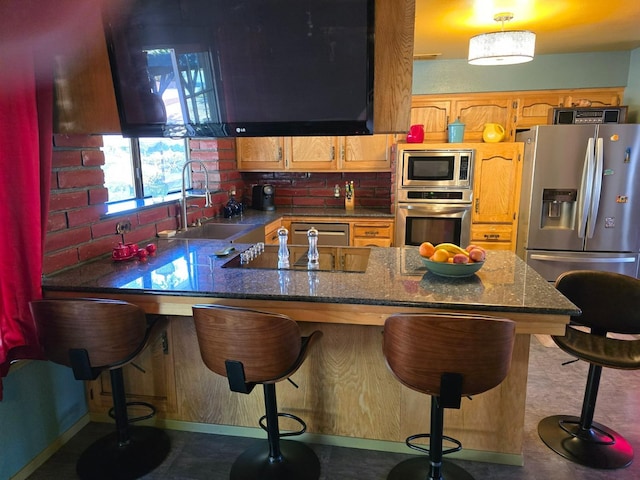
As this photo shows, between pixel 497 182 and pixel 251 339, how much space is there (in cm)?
321

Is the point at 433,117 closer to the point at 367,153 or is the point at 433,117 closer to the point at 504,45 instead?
the point at 367,153

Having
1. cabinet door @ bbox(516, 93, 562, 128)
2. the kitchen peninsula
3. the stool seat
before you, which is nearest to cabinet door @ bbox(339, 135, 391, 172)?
cabinet door @ bbox(516, 93, 562, 128)

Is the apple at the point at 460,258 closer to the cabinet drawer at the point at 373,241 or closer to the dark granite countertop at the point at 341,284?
the dark granite countertop at the point at 341,284

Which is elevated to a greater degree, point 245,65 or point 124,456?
point 245,65

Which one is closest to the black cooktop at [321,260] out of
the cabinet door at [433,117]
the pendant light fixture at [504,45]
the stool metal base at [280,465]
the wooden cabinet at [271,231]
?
the stool metal base at [280,465]

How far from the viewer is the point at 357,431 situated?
214cm

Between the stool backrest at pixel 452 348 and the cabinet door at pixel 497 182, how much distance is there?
2797 mm

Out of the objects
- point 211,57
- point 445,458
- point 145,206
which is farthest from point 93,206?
point 445,458

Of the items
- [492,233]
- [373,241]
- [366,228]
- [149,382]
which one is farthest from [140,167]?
[492,233]

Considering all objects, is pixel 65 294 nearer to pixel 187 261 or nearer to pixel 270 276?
pixel 187 261

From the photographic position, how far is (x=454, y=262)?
188 centimetres

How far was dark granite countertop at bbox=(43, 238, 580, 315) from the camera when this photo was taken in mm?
1662

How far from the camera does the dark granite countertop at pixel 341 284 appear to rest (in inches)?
65.4

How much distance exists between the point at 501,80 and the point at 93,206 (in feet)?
12.6
